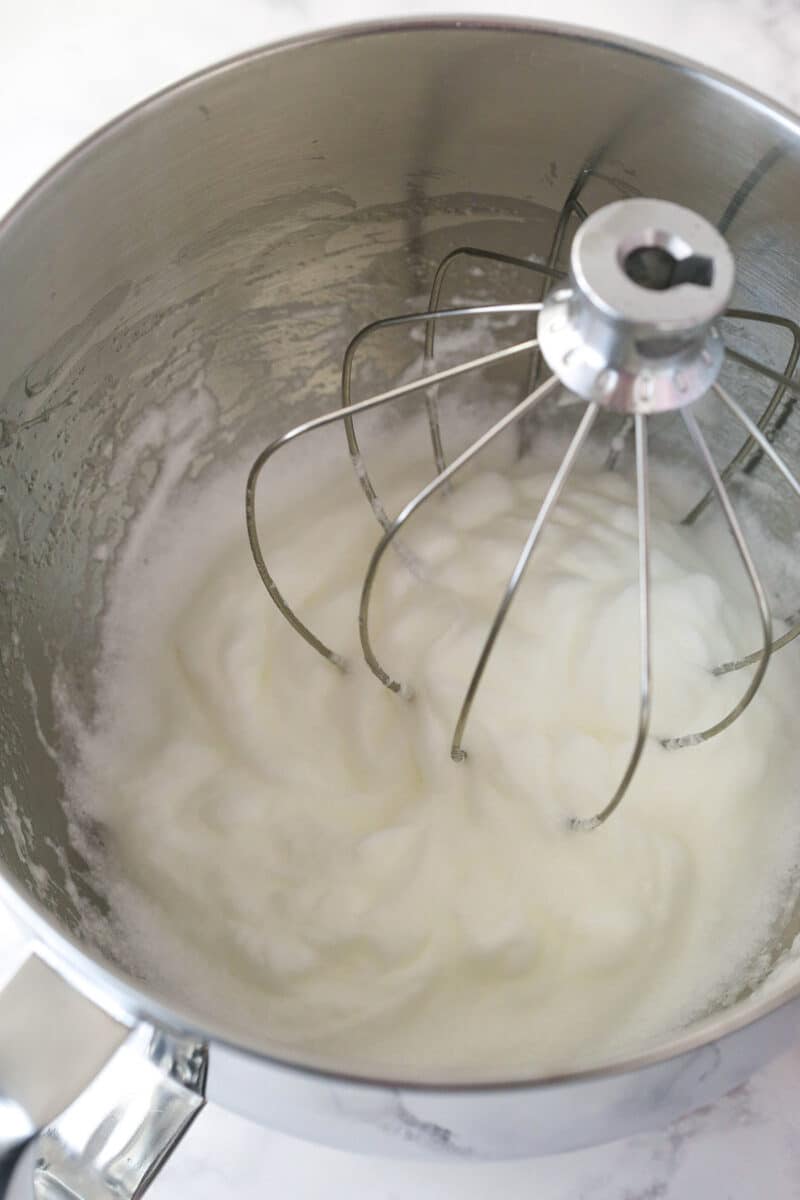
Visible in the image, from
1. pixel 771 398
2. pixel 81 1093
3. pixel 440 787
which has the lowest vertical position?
pixel 81 1093

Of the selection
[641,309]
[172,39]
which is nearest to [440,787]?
[641,309]

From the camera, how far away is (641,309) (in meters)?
0.39

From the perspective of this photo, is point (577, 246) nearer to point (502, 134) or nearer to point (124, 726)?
point (502, 134)

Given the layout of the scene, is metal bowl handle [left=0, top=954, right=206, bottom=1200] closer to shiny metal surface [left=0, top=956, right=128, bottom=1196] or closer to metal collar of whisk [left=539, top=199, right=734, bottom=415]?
shiny metal surface [left=0, top=956, right=128, bottom=1196]

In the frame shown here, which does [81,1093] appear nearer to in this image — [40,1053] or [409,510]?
[40,1053]

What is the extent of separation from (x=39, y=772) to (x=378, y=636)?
19 cm

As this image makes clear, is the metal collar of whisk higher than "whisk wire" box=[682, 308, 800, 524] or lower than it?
lower

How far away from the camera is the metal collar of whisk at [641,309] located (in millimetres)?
389

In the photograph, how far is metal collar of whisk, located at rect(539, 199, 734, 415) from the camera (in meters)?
0.39

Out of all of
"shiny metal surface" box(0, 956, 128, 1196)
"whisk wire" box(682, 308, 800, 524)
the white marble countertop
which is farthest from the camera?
the white marble countertop

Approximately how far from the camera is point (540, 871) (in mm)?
549

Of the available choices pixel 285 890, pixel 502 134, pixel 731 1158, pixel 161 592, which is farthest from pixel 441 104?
pixel 731 1158

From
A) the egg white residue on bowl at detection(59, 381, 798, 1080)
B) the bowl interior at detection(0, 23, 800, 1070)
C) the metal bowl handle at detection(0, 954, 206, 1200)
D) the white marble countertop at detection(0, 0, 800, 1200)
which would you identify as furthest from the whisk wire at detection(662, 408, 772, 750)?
the white marble countertop at detection(0, 0, 800, 1200)

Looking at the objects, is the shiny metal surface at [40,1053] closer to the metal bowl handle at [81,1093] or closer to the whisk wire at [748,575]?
the metal bowl handle at [81,1093]
